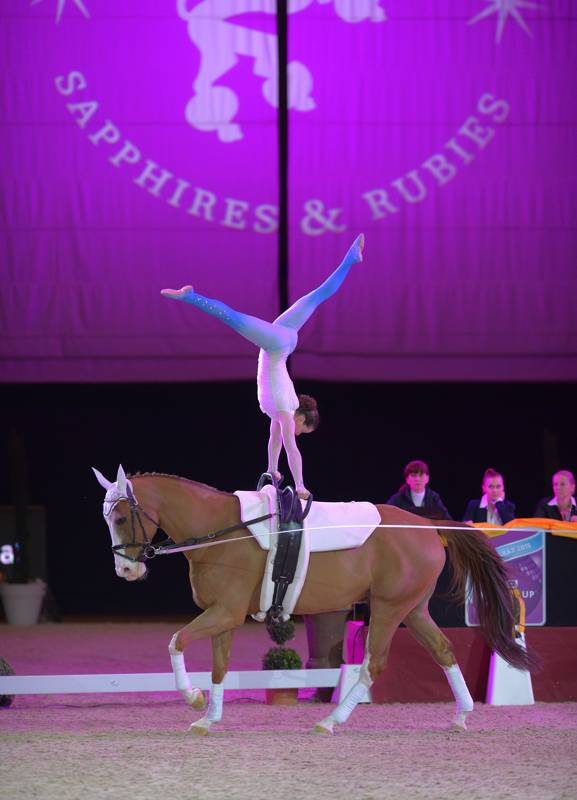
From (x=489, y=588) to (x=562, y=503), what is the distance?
1.66 meters

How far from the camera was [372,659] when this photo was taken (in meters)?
5.64

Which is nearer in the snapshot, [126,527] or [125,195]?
[126,527]

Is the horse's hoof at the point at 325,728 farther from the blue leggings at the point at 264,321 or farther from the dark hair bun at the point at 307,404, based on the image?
the blue leggings at the point at 264,321

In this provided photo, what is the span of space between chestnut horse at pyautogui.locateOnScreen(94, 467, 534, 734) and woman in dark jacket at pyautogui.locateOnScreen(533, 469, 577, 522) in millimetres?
1538

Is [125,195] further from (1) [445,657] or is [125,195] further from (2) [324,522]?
(1) [445,657]

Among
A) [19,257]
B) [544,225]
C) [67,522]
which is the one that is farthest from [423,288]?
[67,522]

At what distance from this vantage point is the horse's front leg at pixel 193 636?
17.5ft

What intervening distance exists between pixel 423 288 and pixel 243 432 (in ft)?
9.17

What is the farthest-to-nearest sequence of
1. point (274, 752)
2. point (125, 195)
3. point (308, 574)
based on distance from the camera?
1. point (125, 195)
2. point (308, 574)
3. point (274, 752)

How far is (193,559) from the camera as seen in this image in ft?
18.4

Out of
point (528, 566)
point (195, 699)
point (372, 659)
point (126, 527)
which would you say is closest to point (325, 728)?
point (372, 659)

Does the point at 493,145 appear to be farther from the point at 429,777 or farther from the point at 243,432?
the point at 429,777

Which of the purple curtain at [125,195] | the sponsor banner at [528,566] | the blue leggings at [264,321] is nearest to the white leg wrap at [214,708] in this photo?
the blue leggings at [264,321]

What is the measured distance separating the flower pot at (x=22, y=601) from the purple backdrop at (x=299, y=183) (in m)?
2.59
